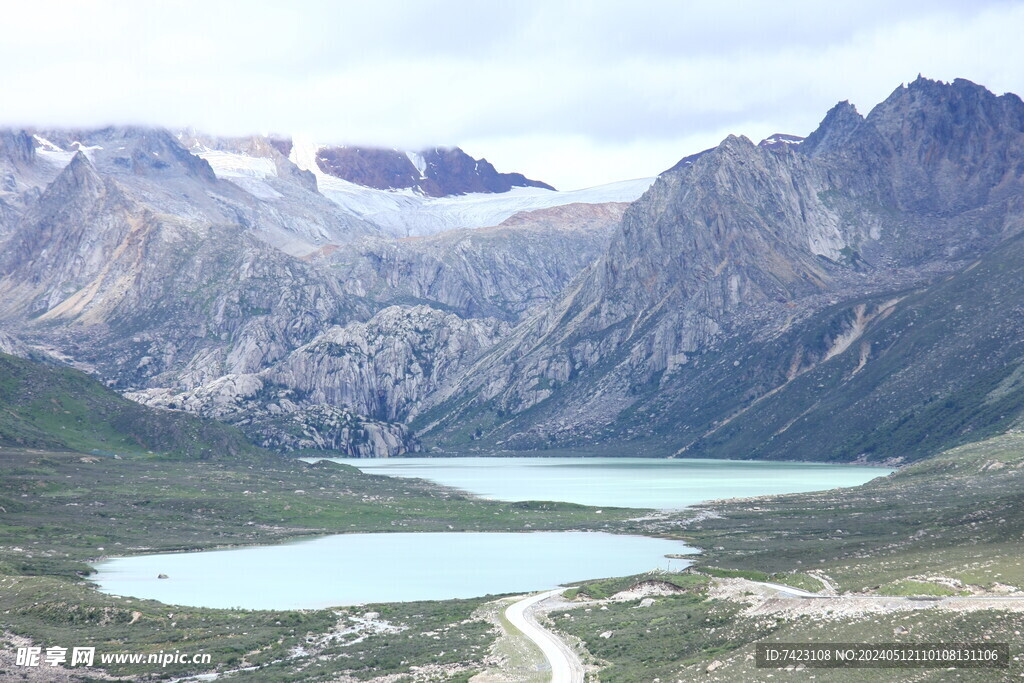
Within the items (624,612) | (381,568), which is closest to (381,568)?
(381,568)

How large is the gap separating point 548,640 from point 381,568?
60.3 m

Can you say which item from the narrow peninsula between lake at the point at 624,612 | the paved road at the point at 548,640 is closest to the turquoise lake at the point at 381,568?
the narrow peninsula between lake at the point at 624,612

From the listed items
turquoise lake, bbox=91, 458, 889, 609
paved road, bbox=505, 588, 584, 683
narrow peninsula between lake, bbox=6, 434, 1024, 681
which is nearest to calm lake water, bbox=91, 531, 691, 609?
turquoise lake, bbox=91, 458, 889, 609

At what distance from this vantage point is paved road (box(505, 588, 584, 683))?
2828 inches

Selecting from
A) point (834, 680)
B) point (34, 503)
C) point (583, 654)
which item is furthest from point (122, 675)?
point (34, 503)

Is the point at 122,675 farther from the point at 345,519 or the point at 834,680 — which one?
the point at 345,519

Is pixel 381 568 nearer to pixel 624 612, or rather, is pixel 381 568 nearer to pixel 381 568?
pixel 381 568

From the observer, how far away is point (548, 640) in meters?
84.7

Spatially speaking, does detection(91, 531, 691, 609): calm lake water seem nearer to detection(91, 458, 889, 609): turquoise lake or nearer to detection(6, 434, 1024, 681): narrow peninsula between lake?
detection(91, 458, 889, 609): turquoise lake

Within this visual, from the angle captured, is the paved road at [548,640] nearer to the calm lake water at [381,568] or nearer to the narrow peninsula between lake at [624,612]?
the narrow peninsula between lake at [624,612]

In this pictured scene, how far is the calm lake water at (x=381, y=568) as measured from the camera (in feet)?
392

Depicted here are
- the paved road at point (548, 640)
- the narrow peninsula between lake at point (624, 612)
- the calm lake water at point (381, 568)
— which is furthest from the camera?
the calm lake water at point (381, 568)

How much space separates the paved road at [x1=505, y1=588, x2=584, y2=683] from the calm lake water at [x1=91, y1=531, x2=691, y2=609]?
589 inches

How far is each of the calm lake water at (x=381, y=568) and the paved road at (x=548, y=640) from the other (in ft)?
49.1
